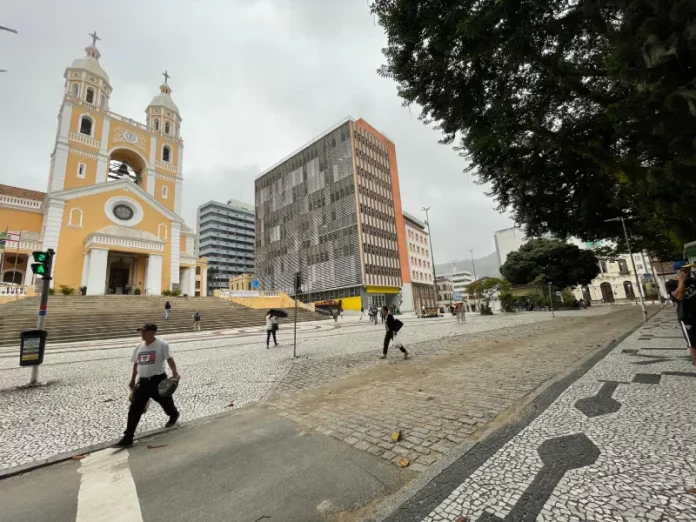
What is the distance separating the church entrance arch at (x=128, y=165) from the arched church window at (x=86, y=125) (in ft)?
11.4

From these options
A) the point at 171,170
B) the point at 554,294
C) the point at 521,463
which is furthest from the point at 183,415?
the point at 171,170

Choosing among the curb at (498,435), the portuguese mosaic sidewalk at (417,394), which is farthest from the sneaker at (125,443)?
Answer: the curb at (498,435)

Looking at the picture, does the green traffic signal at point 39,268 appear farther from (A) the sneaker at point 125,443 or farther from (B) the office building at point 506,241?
(B) the office building at point 506,241

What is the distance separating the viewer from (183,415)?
182 inches

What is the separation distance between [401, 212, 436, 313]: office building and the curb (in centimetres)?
4696

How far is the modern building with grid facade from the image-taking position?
45031mm

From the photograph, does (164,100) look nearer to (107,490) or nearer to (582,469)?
(107,490)

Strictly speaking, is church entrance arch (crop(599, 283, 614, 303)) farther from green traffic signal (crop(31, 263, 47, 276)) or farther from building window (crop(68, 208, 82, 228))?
building window (crop(68, 208, 82, 228))

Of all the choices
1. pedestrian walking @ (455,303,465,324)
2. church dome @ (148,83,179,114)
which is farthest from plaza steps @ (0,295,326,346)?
church dome @ (148,83,179,114)

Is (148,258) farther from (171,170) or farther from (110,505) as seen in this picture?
(110,505)

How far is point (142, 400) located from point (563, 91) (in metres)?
10.6

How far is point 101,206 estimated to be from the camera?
32.5m

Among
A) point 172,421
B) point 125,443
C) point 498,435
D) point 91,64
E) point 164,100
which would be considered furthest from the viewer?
point 164,100

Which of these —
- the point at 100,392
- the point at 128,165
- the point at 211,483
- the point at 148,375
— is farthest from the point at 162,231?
the point at 211,483
